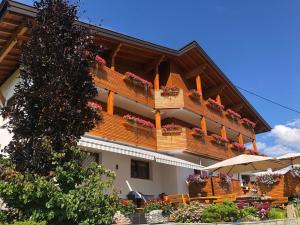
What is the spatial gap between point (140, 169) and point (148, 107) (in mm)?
4095

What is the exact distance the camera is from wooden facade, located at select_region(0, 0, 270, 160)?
18.0 m

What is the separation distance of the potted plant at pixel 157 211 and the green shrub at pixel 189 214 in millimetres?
863

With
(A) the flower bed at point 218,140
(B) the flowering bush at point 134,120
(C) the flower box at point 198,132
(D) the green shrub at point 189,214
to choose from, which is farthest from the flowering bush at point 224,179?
(D) the green shrub at point 189,214

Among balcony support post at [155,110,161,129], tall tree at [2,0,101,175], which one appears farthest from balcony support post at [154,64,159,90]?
tall tree at [2,0,101,175]

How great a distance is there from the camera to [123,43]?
22.1 metres

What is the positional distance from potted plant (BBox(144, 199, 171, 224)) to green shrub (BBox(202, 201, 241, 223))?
2.47m

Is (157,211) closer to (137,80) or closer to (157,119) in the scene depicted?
(157,119)

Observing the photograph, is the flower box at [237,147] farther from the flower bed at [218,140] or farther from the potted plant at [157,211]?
the potted plant at [157,211]

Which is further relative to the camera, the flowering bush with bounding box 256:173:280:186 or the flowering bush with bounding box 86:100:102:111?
the flowering bush with bounding box 256:173:280:186

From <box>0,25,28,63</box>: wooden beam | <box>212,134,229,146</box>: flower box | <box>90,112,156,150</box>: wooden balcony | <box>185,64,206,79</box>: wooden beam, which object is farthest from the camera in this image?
<box>185,64,206,79</box>: wooden beam

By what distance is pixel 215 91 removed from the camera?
106ft

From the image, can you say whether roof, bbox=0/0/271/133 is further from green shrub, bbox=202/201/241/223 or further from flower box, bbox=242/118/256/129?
green shrub, bbox=202/201/241/223

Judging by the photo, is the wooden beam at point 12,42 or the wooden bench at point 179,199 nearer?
the wooden beam at point 12,42

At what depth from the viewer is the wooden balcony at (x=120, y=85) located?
20.1 m
